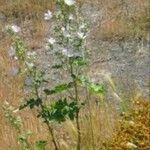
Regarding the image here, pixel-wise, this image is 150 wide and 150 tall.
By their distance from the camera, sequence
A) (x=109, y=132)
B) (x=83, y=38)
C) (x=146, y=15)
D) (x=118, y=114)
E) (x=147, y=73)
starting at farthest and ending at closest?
(x=146, y=15)
(x=147, y=73)
(x=118, y=114)
(x=109, y=132)
(x=83, y=38)

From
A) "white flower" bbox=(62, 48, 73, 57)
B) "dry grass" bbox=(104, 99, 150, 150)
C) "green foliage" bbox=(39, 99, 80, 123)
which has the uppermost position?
"white flower" bbox=(62, 48, 73, 57)

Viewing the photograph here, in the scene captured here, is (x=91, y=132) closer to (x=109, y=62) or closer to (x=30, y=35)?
(x=109, y=62)

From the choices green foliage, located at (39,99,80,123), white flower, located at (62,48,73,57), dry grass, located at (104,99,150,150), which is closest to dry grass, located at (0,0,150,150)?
dry grass, located at (104,99,150,150)

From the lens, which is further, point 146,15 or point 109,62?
point 146,15

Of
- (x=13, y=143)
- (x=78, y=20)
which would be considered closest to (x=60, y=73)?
(x=13, y=143)

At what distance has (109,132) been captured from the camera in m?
5.39

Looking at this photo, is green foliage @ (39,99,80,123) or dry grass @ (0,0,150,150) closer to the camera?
green foliage @ (39,99,80,123)

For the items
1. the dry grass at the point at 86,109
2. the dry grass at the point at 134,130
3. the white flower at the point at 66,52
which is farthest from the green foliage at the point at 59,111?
the dry grass at the point at 134,130

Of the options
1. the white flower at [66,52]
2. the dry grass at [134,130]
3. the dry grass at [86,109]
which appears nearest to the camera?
the white flower at [66,52]

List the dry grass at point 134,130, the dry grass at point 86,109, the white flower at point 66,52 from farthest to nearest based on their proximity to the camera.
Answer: the dry grass at point 86,109 < the dry grass at point 134,130 < the white flower at point 66,52

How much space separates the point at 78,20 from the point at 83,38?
22cm

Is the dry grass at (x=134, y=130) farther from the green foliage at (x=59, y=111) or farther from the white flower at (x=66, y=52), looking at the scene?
the white flower at (x=66, y=52)

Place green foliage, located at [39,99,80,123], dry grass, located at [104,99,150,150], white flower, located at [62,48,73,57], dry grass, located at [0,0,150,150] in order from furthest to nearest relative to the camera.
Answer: dry grass, located at [0,0,150,150] < dry grass, located at [104,99,150,150] < green foliage, located at [39,99,80,123] < white flower, located at [62,48,73,57]

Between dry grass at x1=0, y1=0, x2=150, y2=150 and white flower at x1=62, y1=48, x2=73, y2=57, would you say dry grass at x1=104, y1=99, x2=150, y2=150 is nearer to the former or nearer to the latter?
dry grass at x1=0, y1=0, x2=150, y2=150
